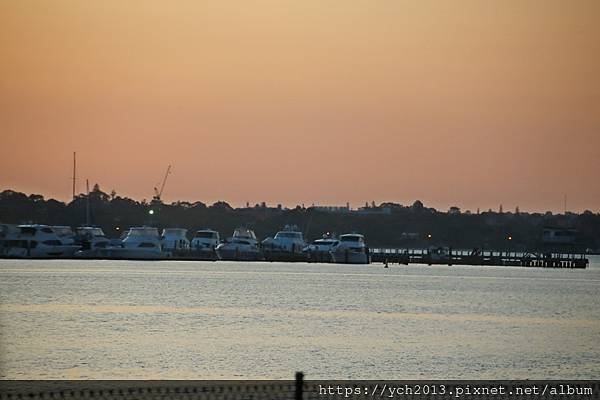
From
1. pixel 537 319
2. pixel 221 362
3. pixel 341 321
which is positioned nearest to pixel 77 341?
pixel 221 362

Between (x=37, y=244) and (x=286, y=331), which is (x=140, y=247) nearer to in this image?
(x=37, y=244)

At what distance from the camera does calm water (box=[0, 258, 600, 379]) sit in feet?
155

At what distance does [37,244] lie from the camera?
18838 cm

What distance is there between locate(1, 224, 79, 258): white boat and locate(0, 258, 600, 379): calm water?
58705mm

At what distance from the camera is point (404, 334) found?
6675cm

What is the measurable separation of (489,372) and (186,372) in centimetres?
1251

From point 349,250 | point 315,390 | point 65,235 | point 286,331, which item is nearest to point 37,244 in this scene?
point 65,235

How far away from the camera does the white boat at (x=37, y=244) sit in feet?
618

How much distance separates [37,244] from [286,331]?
128489 mm

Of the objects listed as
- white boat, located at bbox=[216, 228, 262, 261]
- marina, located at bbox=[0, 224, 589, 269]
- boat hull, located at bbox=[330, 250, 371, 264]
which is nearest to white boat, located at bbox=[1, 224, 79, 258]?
marina, located at bbox=[0, 224, 589, 269]

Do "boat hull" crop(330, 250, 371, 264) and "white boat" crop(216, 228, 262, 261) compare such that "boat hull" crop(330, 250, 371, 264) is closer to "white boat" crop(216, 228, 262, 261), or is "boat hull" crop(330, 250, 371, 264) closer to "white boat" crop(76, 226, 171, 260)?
"white boat" crop(216, 228, 262, 261)

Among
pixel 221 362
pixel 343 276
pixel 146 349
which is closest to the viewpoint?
pixel 221 362

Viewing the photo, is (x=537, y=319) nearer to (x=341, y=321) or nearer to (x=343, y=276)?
(x=341, y=321)

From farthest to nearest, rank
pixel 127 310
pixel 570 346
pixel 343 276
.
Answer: pixel 343 276 < pixel 127 310 < pixel 570 346
